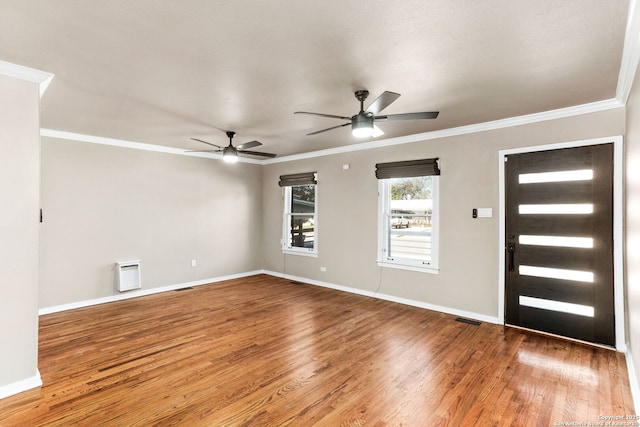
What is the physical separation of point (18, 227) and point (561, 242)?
536 cm

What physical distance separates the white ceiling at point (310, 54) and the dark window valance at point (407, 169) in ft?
3.01

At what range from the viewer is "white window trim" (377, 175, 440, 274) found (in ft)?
15.2

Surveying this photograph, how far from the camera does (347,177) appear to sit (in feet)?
18.8

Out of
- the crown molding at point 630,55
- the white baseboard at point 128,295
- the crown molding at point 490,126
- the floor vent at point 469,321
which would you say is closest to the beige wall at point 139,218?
the white baseboard at point 128,295

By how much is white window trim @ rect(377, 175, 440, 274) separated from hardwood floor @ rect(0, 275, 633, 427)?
696 mm

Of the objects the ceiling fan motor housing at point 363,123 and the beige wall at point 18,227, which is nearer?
the beige wall at point 18,227

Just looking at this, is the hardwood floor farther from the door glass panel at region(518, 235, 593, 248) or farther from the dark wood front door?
the door glass panel at region(518, 235, 593, 248)

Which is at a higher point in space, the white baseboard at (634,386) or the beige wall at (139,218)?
the beige wall at (139,218)

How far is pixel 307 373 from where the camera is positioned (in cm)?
282

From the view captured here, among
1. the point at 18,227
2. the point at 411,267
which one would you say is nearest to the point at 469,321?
the point at 411,267

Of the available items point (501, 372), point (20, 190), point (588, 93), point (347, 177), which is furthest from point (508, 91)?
point (20, 190)

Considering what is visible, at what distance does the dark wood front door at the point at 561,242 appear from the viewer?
336 centimetres

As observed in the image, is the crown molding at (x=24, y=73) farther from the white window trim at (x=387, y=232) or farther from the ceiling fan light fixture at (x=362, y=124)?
the white window trim at (x=387, y=232)

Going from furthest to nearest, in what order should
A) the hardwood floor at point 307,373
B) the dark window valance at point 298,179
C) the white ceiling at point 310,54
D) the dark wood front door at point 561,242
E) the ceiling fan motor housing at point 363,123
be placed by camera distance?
the dark window valance at point 298,179 < the dark wood front door at point 561,242 < the ceiling fan motor housing at point 363,123 < the hardwood floor at point 307,373 < the white ceiling at point 310,54
